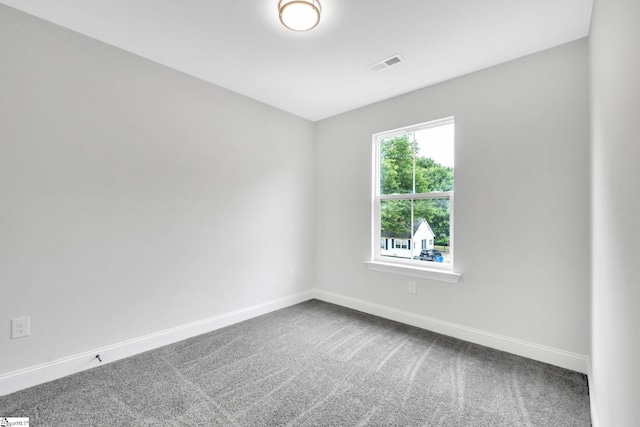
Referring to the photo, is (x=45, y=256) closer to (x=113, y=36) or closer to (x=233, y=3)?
(x=113, y=36)

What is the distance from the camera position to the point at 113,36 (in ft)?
7.13

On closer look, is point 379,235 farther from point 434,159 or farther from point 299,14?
point 299,14

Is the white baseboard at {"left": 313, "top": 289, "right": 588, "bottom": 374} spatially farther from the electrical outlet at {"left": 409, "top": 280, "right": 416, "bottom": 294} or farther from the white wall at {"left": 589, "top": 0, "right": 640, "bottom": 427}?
the white wall at {"left": 589, "top": 0, "right": 640, "bottom": 427}

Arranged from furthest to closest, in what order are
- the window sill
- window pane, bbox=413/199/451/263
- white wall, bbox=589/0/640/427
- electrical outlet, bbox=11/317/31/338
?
window pane, bbox=413/199/451/263
the window sill
electrical outlet, bbox=11/317/31/338
white wall, bbox=589/0/640/427

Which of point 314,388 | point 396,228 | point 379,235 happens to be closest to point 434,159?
point 396,228

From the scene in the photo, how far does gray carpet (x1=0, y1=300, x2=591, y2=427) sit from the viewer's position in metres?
1.66

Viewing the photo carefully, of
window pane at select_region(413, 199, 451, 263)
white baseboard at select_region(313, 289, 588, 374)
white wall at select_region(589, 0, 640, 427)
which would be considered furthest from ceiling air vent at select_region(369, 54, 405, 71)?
white baseboard at select_region(313, 289, 588, 374)

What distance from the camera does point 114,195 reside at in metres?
2.29

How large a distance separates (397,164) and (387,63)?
1.14 m

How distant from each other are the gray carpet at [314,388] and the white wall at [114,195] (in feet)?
1.34

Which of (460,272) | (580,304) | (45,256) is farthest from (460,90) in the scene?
(45,256)

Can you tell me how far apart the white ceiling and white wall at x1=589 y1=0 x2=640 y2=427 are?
681 mm

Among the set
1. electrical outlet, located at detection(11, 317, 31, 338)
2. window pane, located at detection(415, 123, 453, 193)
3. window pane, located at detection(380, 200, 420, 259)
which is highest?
window pane, located at detection(415, 123, 453, 193)

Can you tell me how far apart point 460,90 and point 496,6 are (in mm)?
928
